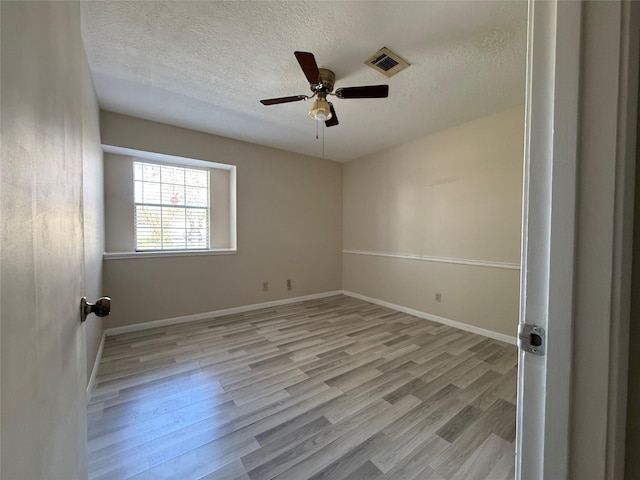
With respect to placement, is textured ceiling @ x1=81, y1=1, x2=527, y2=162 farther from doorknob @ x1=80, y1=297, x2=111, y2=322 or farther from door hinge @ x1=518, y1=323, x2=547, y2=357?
door hinge @ x1=518, y1=323, x2=547, y2=357

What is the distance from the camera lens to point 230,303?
3717 millimetres

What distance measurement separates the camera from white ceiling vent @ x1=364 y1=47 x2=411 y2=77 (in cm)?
189

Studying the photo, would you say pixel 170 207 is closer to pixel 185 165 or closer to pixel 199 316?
pixel 185 165

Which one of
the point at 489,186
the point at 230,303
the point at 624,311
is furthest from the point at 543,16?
the point at 230,303

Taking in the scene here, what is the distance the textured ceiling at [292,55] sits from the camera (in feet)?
5.13

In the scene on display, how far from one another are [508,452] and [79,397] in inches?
80.7

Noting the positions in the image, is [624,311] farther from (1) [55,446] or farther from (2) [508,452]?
(2) [508,452]

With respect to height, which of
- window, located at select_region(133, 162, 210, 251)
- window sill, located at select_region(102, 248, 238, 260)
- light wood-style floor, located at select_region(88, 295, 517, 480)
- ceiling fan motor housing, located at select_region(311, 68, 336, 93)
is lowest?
light wood-style floor, located at select_region(88, 295, 517, 480)

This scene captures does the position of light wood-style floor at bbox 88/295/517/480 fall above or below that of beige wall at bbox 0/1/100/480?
below

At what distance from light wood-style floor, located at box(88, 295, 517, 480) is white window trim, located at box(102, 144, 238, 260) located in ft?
3.07

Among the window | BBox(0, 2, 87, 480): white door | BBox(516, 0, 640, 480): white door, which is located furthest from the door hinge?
the window

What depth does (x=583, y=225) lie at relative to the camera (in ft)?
1.61

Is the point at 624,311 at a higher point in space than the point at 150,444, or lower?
higher

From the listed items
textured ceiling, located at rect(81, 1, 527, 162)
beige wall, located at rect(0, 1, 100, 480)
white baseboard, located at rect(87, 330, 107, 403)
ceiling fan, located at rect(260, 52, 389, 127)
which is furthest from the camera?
white baseboard, located at rect(87, 330, 107, 403)
